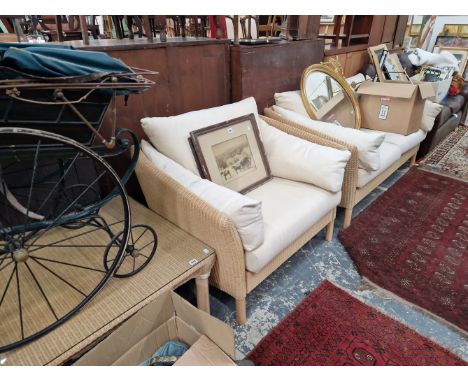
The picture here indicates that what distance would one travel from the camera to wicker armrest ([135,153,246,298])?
3.96 ft

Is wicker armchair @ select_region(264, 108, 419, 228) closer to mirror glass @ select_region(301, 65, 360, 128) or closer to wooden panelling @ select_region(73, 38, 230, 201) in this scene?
mirror glass @ select_region(301, 65, 360, 128)

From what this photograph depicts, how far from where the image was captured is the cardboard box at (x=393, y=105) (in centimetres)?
228

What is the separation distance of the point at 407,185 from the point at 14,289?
8.47 feet

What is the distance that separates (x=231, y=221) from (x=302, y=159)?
0.67 metres

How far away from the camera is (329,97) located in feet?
7.86

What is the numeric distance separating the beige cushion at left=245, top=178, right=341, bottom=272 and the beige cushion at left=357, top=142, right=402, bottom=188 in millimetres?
324

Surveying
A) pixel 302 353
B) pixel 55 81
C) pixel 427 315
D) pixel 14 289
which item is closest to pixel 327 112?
pixel 427 315

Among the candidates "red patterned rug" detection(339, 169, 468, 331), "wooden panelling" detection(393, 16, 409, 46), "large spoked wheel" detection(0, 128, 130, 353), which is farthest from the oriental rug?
"large spoked wheel" detection(0, 128, 130, 353)

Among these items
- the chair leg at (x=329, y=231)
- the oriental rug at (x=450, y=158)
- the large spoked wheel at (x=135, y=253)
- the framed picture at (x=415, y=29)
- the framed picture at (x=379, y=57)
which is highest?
the framed picture at (x=415, y=29)

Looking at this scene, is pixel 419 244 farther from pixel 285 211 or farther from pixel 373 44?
pixel 373 44

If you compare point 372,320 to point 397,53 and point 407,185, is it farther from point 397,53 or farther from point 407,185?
point 397,53

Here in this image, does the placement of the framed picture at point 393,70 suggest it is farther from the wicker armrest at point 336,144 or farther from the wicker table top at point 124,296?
the wicker table top at point 124,296

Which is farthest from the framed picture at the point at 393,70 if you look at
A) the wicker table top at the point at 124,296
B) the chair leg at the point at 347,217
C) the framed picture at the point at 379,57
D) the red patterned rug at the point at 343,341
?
the wicker table top at the point at 124,296

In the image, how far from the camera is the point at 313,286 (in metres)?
1.63
